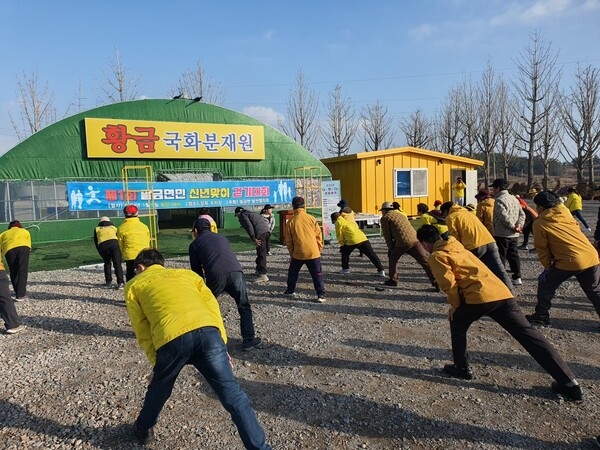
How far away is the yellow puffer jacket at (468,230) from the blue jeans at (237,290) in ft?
10.9

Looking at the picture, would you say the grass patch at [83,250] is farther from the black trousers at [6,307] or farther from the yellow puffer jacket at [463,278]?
the yellow puffer jacket at [463,278]

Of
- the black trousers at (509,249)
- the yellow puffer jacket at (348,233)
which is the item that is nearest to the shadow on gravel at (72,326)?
the yellow puffer jacket at (348,233)

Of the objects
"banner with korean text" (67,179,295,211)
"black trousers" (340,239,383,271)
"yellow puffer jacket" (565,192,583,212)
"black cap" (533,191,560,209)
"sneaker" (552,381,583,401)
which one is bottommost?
"sneaker" (552,381,583,401)

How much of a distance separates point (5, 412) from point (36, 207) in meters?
11.8

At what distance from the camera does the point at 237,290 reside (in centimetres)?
503

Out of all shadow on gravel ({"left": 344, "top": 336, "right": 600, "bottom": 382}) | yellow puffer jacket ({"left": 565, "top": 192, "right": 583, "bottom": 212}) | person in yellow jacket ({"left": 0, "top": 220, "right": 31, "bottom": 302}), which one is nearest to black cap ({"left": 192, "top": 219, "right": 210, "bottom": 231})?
shadow on gravel ({"left": 344, "top": 336, "right": 600, "bottom": 382})

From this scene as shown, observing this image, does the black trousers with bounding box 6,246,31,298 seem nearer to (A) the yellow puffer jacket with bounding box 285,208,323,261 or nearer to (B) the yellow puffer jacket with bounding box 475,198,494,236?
(A) the yellow puffer jacket with bounding box 285,208,323,261

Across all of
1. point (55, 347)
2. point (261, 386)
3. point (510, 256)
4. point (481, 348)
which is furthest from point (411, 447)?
point (510, 256)

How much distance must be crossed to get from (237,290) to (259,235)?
4208 millimetres

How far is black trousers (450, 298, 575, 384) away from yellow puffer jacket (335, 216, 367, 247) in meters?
4.66

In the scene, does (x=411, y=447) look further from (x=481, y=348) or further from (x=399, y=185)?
(x=399, y=185)

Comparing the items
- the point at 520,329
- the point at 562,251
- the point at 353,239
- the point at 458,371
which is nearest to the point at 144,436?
the point at 458,371

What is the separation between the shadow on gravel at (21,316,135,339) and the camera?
19.6ft

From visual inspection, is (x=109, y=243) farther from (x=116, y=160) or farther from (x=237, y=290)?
(x=116, y=160)
